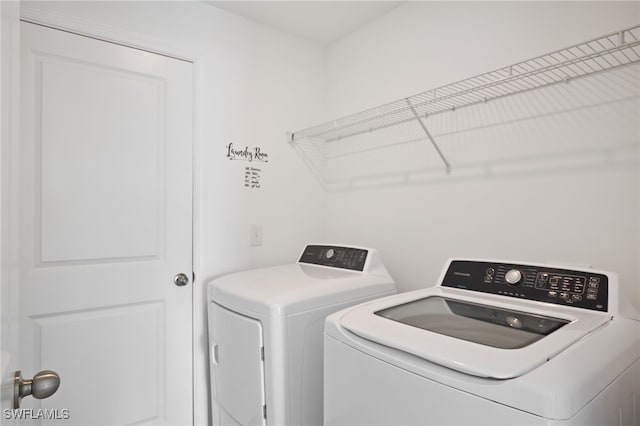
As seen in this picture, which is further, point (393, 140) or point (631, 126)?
point (393, 140)

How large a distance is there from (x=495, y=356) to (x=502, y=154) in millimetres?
1042

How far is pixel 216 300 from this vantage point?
1728mm

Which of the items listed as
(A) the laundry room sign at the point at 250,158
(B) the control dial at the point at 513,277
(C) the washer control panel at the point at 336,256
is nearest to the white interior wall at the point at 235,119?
(A) the laundry room sign at the point at 250,158

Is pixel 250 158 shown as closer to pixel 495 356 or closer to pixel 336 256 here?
pixel 336 256

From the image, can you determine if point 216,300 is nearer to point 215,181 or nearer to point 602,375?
point 215,181

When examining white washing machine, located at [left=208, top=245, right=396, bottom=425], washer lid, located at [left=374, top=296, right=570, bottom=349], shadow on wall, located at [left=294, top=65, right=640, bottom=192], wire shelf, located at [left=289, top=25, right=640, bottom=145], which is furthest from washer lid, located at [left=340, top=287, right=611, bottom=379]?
wire shelf, located at [left=289, top=25, right=640, bottom=145]

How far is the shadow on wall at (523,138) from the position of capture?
1.30 metres

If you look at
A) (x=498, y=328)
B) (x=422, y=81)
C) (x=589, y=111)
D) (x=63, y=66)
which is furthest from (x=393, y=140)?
(x=63, y=66)

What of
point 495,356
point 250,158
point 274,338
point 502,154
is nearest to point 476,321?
point 495,356

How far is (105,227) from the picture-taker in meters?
1.70

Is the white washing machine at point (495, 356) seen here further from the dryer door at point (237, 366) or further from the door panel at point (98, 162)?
the door panel at point (98, 162)

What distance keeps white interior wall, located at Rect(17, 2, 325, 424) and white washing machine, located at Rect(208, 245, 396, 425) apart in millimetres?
312

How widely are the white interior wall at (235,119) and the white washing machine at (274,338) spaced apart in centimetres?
31

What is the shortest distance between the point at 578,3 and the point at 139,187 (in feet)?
6.63
